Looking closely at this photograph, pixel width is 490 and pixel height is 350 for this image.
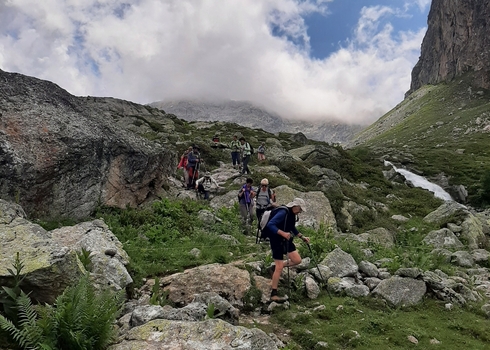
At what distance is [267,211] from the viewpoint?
1037cm

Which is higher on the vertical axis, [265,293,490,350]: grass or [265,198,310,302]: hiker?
[265,198,310,302]: hiker

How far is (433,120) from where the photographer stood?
468 ft

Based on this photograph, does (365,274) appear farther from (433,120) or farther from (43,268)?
(433,120)

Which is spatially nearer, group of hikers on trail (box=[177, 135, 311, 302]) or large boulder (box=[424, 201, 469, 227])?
group of hikers on trail (box=[177, 135, 311, 302])

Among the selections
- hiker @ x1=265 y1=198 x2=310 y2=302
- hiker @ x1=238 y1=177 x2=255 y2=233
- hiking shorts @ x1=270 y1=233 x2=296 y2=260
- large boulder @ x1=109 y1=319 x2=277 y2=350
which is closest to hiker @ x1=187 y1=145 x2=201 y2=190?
hiker @ x1=238 y1=177 x2=255 y2=233

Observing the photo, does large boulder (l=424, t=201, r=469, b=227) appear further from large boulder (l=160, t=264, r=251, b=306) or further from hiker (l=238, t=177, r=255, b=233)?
large boulder (l=160, t=264, r=251, b=306)

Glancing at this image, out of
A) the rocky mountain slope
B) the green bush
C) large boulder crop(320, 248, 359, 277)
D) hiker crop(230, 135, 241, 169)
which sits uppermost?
the rocky mountain slope

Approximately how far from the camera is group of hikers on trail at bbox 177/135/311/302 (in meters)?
9.54

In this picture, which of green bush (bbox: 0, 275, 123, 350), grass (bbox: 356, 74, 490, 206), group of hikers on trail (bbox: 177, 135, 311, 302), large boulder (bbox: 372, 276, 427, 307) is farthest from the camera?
grass (bbox: 356, 74, 490, 206)

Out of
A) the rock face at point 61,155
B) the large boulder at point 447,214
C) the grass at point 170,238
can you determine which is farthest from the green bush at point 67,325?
the large boulder at point 447,214

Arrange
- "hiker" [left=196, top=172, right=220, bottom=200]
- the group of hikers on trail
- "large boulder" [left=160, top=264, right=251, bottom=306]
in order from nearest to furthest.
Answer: "large boulder" [left=160, top=264, right=251, bottom=306]
the group of hikers on trail
"hiker" [left=196, top=172, right=220, bottom=200]

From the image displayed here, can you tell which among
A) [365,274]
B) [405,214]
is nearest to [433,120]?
[405,214]

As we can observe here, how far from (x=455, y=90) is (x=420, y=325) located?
184487 mm

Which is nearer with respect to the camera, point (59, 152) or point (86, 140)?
point (59, 152)
